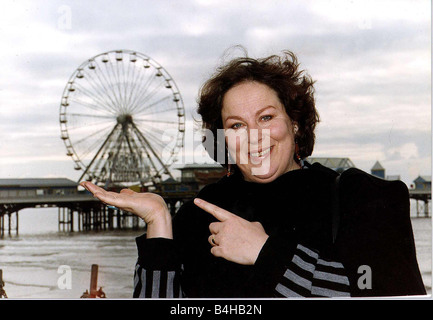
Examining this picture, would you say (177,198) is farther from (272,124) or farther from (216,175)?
(272,124)

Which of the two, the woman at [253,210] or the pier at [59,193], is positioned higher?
the woman at [253,210]

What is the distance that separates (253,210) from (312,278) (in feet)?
1.20

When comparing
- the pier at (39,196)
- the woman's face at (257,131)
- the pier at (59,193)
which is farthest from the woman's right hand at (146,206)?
the pier at (39,196)

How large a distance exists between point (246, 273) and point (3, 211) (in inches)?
725

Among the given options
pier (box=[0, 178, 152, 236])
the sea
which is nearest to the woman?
the sea

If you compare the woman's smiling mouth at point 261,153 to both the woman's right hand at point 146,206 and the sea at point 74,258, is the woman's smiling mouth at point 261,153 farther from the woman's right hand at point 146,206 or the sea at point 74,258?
the sea at point 74,258

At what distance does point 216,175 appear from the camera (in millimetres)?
13750

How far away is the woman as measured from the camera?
1214 millimetres

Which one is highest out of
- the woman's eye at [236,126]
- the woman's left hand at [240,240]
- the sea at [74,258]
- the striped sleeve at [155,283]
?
the woman's eye at [236,126]

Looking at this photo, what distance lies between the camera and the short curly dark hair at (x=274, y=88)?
148cm

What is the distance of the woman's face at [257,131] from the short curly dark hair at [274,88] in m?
0.02

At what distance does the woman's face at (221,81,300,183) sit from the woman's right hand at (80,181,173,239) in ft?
1.00

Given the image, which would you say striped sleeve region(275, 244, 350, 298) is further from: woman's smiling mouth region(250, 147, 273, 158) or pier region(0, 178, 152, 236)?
pier region(0, 178, 152, 236)
